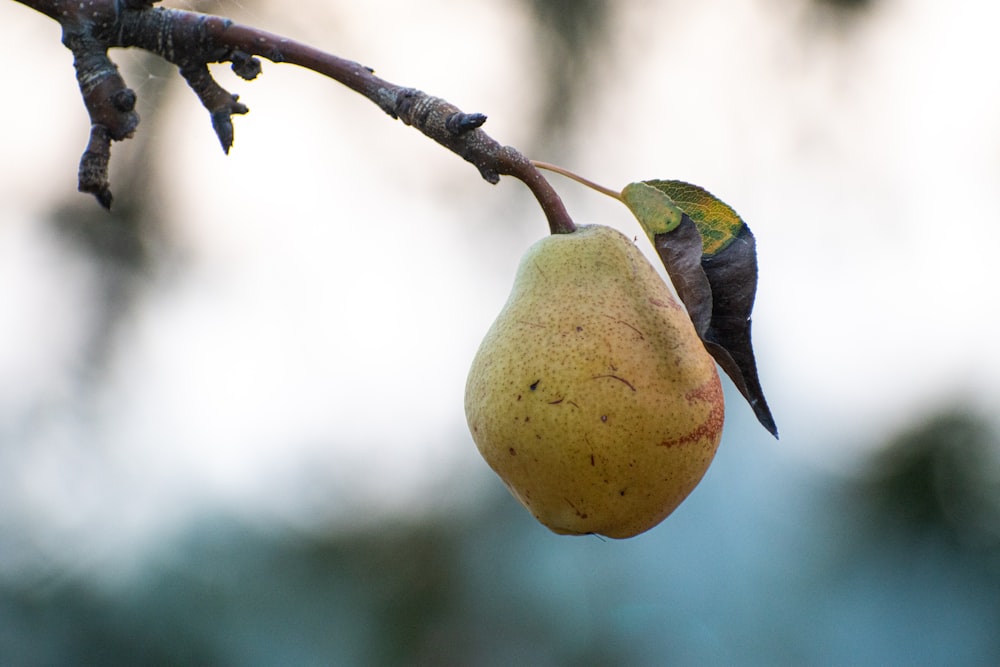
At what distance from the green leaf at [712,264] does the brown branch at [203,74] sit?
13 centimetres

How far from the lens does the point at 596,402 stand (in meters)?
0.92

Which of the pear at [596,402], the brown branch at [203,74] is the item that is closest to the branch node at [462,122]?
the brown branch at [203,74]

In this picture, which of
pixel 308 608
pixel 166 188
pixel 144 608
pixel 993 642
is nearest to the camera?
pixel 166 188

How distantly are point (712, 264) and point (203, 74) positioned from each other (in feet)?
1.71

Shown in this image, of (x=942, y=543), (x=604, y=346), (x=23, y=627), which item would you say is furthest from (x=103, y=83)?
(x=942, y=543)

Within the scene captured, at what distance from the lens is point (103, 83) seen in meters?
0.89

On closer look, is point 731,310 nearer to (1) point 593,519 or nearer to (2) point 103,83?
(1) point 593,519

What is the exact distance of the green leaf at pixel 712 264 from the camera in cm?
84

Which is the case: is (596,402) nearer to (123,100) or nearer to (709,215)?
(709,215)

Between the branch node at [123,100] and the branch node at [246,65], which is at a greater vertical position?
the branch node at [246,65]

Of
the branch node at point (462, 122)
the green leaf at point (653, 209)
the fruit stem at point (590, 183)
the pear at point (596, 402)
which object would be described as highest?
the branch node at point (462, 122)

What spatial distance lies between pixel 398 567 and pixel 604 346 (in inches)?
178

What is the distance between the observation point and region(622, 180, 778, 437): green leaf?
84 cm

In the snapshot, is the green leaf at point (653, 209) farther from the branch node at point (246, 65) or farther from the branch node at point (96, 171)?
the branch node at point (96, 171)
